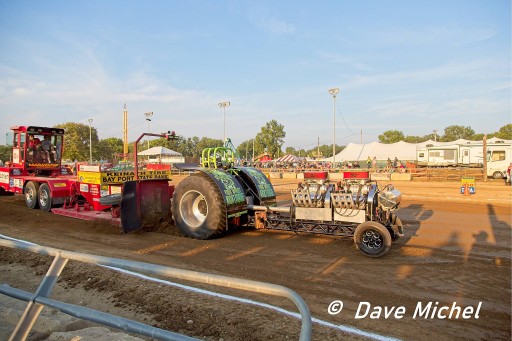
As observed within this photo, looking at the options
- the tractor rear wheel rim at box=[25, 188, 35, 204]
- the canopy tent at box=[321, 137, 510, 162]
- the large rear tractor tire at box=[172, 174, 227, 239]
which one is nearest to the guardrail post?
the large rear tractor tire at box=[172, 174, 227, 239]

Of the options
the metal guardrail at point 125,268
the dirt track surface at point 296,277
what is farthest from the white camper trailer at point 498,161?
the metal guardrail at point 125,268

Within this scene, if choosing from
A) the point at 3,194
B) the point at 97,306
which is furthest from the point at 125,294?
the point at 3,194

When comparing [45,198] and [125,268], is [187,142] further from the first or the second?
[125,268]

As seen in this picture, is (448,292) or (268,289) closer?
(268,289)

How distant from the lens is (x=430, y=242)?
712 cm

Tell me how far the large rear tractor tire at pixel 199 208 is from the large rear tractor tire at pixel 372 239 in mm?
2539

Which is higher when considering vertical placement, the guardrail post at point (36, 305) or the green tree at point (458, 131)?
the green tree at point (458, 131)

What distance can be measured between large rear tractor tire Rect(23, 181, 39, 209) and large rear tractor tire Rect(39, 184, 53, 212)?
391 mm

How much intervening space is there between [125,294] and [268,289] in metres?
3.28

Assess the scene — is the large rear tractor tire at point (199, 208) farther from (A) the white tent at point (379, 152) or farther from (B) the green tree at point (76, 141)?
(B) the green tree at point (76, 141)

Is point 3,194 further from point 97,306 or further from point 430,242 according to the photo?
point 430,242

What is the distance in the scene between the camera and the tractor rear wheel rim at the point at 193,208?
7.76 metres

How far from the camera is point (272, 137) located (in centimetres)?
7412

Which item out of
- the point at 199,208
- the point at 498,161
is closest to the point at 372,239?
the point at 199,208
